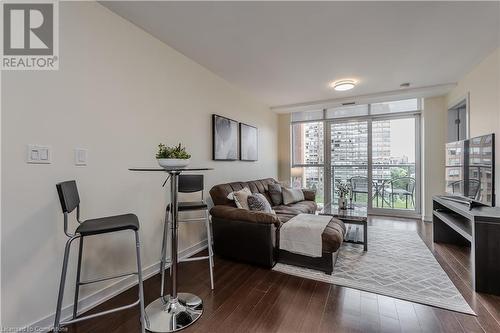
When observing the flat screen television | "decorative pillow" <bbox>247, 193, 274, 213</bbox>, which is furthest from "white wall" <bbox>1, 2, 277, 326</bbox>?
the flat screen television

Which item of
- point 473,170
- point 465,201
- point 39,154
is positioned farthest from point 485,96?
point 39,154

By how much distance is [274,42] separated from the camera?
2.44 m

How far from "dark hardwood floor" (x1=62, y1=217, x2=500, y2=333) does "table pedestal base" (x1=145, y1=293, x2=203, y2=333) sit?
0.23 ft

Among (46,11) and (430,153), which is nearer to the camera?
(46,11)

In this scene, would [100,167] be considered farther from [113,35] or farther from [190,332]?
[190,332]

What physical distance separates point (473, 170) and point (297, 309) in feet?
8.69

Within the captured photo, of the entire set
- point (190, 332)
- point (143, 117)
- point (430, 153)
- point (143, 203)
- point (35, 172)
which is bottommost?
point (190, 332)

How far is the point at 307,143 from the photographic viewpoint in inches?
223

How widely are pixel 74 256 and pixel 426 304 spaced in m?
2.86

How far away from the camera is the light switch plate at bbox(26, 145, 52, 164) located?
58.5 inches

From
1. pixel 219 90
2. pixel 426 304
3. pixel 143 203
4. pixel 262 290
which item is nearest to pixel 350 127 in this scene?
pixel 219 90

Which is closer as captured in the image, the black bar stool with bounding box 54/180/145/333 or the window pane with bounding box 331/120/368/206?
the black bar stool with bounding box 54/180/145/333

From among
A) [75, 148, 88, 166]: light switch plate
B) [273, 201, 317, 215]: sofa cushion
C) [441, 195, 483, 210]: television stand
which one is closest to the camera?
[75, 148, 88, 166]: light switch plate

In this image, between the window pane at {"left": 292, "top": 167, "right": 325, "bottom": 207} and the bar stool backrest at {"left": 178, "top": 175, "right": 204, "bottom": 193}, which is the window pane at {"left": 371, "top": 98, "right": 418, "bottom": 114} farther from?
the bar stool backrest at {"left": 178, "top": 175, "right": 204, "bottom": 193}
